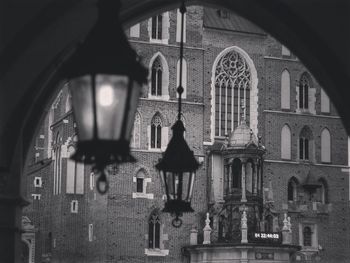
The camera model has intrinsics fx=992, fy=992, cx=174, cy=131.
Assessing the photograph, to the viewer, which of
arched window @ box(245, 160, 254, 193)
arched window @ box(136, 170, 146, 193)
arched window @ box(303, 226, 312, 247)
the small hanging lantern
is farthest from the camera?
arched window @ box(303, 226, 312, 247)

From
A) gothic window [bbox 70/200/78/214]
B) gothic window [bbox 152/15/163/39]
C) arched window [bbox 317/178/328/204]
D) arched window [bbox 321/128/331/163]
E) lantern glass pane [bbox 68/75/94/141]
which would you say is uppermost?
gothic window [bbox 152/15/163/39]

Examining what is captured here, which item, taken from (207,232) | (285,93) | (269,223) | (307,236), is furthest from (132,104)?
A: (285,93)

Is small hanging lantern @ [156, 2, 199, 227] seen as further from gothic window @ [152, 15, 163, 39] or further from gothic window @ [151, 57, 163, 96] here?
gothic window @ [152, 15, 163, 39]

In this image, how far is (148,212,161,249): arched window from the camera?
47219mm

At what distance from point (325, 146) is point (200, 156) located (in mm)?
7175

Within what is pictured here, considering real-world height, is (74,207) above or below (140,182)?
below

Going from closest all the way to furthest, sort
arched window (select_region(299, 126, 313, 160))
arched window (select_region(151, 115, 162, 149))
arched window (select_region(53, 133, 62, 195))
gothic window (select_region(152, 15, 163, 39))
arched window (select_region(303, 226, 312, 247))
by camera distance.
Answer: arched window (select_region(151, 115, 162, 149)), gothic window (select_region(152, 15, 163, 39)), arched window (select_region(53, 133, 62, 195)), arched window (select_region(303, 226, 312, 247)), arched window (select_region(299, 126, 313, 160))

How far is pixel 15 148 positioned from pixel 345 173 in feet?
145

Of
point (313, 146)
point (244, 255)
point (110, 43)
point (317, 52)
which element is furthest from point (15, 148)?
point (313, 146)

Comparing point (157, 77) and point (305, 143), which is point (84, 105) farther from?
point (305, 143)

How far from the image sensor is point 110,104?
4121mm

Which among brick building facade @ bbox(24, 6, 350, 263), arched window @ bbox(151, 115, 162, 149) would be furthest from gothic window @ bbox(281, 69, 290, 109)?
arched window @ bbox(151, 115, 162, 149)

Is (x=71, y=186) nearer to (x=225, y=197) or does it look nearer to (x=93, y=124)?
(x=225, y=197)

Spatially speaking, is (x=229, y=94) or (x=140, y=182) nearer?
(x=140, y=182)
